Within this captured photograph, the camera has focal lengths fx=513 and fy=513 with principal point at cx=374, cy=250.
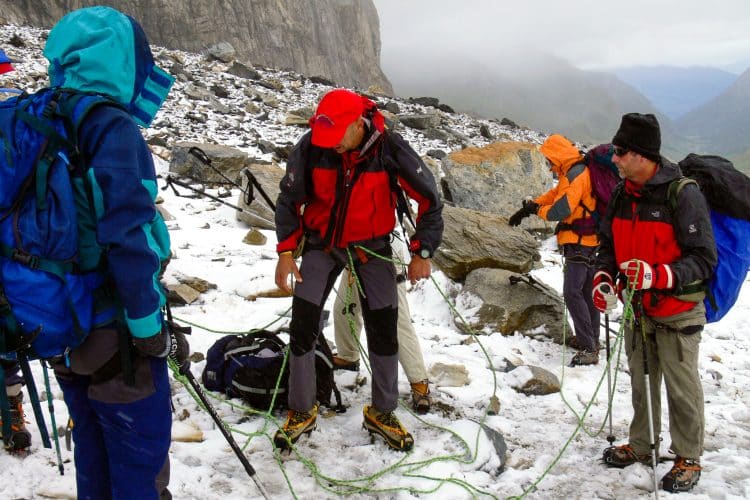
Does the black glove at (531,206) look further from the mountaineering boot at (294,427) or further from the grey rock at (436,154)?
the grey rock at (436,154)

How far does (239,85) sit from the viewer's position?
27516mm

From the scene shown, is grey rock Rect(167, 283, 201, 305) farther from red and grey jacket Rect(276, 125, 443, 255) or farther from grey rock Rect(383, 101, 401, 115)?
grey rock Rect(383, 101, 401, 115)

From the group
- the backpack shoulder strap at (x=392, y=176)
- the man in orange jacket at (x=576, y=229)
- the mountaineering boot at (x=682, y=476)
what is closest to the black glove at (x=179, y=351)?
the backpack shoulder strap at (x=392, y=176)

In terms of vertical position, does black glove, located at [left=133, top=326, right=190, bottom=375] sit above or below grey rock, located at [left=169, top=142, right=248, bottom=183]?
above

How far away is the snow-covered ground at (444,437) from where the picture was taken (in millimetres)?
3545

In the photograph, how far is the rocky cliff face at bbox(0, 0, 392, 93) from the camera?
4597 centimetres

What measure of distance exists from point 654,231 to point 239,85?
89.1 ft

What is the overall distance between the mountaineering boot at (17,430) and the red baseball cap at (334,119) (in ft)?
8.81

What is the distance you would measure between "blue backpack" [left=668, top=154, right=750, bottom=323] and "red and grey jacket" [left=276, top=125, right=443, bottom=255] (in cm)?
167

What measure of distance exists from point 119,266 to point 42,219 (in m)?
0.32

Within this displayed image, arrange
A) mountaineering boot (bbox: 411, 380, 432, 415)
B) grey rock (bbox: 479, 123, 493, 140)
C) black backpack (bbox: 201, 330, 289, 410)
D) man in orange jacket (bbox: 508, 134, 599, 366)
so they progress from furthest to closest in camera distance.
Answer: grey rock (bbox: 479, 123, 493, 140)
man in orange jacket (bbox: 508, 134, 599, 366)
mountaineering boot (bbox: 411, 380, 432, 415)
black backpack (bbox: 201, 330, 289, 410)

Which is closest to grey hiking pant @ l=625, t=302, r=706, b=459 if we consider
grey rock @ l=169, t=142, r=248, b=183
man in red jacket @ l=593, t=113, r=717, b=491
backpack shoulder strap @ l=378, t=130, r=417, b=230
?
man in red jacket @ l=593, t=113, r=717, b=491

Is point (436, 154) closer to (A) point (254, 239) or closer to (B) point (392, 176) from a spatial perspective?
(A) point (254, 239)

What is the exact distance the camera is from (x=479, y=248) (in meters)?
7.71
